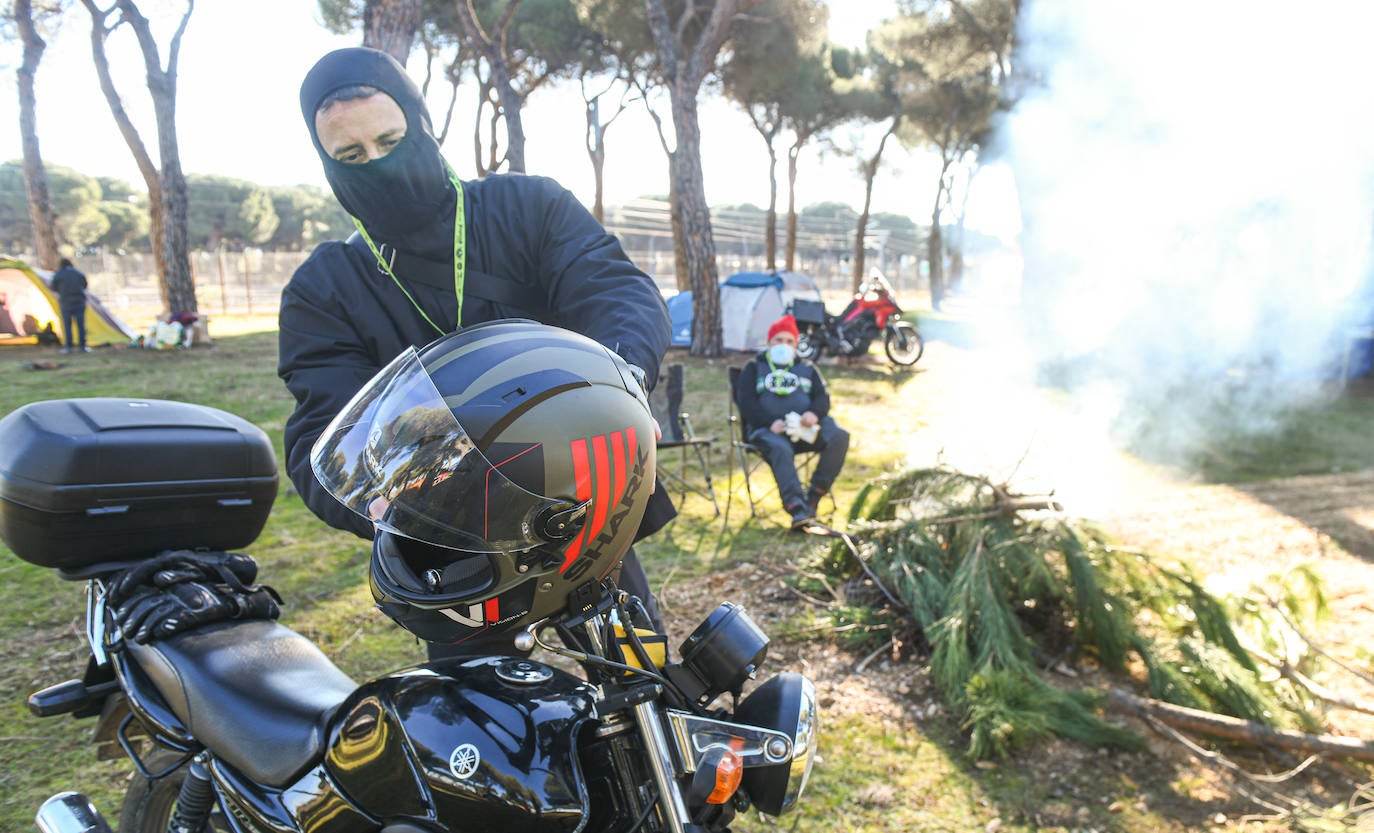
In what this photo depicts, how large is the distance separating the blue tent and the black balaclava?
12820 millimetres

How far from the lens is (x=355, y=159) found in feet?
5.46

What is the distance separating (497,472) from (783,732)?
1.79ft

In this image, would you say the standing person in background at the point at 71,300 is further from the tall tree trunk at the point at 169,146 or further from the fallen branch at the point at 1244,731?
the fallen branch at the point at 1244,731

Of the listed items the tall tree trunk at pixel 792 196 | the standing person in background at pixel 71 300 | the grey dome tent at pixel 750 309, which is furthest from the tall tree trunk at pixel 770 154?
the standing person in background at pixel 71 300

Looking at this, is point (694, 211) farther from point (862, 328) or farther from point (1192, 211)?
point (1192, 211)

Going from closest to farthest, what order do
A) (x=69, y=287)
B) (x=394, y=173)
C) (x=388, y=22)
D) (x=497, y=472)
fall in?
(x=497, y=472) → (x=394, y=173) → (x=388, y=22) → (x=69, y=287)

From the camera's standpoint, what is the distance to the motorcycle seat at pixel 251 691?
160 cm

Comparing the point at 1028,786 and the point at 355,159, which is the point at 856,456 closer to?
the point at 1028,786

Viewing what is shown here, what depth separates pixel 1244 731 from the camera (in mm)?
2713

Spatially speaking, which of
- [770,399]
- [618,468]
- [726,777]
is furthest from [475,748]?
[770,399]

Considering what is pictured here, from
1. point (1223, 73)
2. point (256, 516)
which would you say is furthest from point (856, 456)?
point (256, 516)

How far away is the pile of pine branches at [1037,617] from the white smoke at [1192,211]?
4.44 meters

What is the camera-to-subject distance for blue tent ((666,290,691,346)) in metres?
14.6

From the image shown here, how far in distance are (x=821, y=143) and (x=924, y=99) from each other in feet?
16.8
